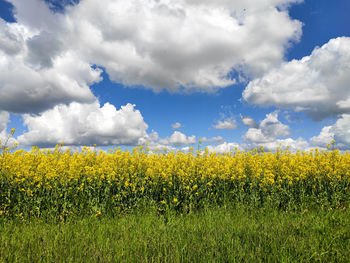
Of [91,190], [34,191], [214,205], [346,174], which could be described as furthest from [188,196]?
[346,174]

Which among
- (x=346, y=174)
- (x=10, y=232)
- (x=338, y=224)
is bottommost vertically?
(x=10, y=232)

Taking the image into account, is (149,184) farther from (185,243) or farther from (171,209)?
(185,243)

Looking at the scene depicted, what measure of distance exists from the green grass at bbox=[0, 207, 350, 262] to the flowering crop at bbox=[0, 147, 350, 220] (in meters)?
1.49

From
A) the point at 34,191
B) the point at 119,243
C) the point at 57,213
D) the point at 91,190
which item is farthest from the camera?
the point at 91,190

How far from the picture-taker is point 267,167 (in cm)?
970

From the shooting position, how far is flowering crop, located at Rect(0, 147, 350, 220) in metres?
7.23

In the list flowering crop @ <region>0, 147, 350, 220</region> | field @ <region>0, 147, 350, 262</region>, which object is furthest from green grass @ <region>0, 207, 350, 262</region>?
flowering crop @ <region>0, 147, 350, 220</region>

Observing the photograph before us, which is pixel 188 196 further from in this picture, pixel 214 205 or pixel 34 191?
pixel 34 191

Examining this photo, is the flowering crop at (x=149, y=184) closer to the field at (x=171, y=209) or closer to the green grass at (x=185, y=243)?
the field at (x=171, y=209)

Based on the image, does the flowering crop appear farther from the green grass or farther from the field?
the green grass

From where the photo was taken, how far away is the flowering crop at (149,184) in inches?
285

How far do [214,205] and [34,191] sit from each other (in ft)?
17.1

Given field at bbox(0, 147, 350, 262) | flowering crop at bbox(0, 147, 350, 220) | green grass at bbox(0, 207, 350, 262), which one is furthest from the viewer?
flowering crop at bbox(0, 147, 350, 220)

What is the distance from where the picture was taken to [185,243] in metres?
4.21
